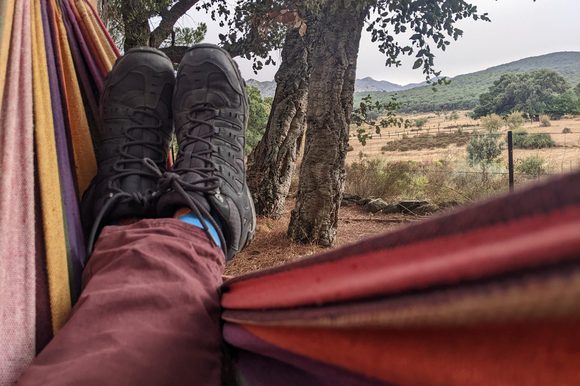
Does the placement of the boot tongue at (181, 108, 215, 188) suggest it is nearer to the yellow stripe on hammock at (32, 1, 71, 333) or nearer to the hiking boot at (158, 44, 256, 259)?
the hiking boot at (158, 44, 256, 259)

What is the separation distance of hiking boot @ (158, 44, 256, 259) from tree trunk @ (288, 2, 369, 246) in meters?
1.66

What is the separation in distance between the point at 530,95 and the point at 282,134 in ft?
68.2

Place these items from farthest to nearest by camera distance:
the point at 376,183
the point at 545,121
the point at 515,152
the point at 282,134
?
1. the point at 545,121
2. the point at 515,152
3. the point at 376,183
4. the point at 282,134

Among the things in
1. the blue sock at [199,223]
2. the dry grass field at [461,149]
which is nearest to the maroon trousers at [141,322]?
the blue sock at [199,223]

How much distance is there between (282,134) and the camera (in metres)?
3.54

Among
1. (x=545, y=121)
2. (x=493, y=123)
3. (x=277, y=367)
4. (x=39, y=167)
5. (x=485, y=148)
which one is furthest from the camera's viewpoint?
(x=545, y=121)

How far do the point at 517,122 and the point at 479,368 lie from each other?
58.4ft

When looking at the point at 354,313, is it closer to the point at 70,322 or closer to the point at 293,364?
the point at 293,364

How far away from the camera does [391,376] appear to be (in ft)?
1.01

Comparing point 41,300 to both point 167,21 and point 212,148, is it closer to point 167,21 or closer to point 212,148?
point 212,148

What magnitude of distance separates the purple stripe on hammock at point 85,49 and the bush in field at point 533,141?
45.5ft

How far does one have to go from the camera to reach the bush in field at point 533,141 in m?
12.8

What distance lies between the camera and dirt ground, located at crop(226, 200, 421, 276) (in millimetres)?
2594

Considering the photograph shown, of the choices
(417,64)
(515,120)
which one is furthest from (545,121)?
(417,64)
